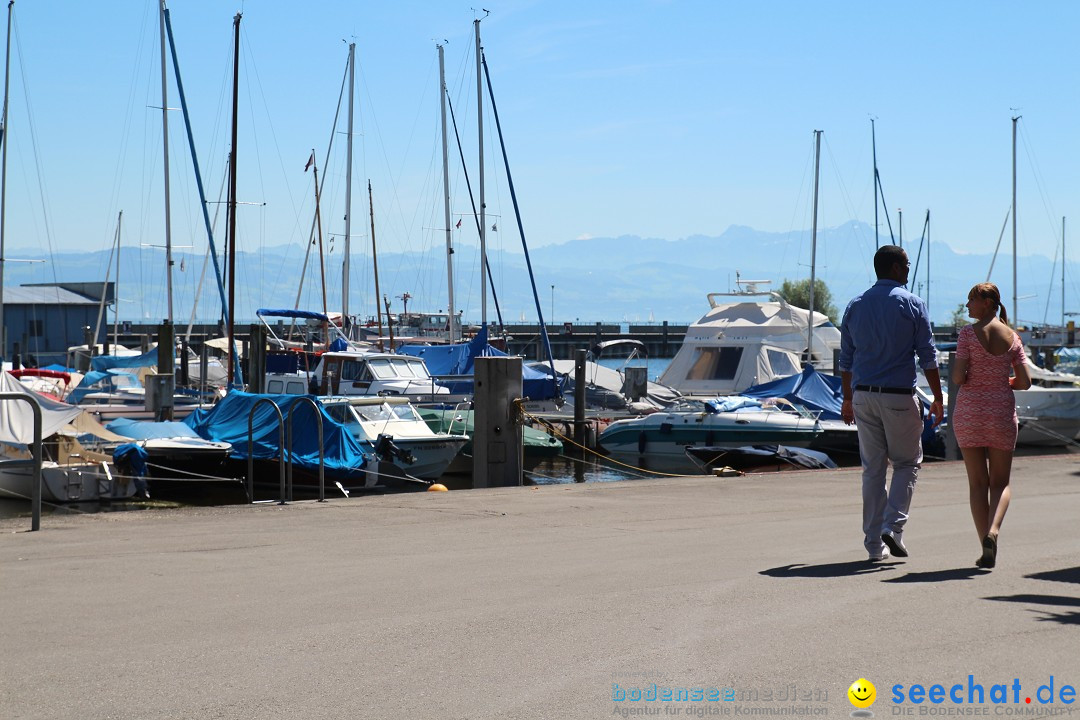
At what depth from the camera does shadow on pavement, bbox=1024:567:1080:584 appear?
6.76m

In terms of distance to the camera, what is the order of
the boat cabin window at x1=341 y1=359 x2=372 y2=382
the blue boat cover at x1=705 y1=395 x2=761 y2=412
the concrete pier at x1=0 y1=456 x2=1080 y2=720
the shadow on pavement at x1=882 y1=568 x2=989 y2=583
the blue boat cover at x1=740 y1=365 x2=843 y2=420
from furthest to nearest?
the boat cabin window at x1=341 y1=359 x2=372 y2=382 < the blue boat cover at x1=740 y1=365 x2=843 y2=420 < the blue boat cover at x1=705 y1=395 x2=761 y2=412 < the shadow on pavement at x1=882 y1=568 x2=989 y2=583 < the concrete pier at x1=0 y1=456 x2=1080 y2=720

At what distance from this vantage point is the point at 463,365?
33094 mm

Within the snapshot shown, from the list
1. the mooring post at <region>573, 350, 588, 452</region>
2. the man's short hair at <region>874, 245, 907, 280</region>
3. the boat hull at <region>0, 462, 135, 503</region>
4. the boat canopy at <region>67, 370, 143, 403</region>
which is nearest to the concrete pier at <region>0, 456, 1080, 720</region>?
the man's short hair at <region>874, 245, 907, 280</region>

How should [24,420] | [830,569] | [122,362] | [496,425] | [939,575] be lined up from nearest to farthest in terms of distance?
[939,575]
[830,569]
[496,425]
[24,420]
[122,362]

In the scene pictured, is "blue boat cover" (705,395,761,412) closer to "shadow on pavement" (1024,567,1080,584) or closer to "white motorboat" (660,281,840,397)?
"white motorboat" (660,281,840,397)

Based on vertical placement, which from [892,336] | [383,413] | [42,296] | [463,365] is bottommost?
[383,413]

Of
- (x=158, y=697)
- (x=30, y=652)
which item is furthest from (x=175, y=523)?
(x=158, y=697)

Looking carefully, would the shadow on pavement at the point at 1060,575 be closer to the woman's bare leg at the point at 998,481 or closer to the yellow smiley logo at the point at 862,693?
the woman's bare leg at the point at 998,481

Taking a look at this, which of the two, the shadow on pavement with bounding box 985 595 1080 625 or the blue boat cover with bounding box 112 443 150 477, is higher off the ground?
the shadow on pavement with bounding box 985 595 1080 625

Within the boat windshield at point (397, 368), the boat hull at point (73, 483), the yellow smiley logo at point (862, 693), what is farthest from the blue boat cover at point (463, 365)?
the yellow smiley logo at point (862, 693)

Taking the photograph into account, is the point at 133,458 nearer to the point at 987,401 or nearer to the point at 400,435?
the point at 400,435

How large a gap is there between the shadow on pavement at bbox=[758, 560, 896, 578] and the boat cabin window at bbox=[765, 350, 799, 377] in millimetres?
30965

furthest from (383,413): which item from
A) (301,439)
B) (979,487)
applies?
(979,487)

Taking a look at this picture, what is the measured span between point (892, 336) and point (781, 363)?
31334 mm
